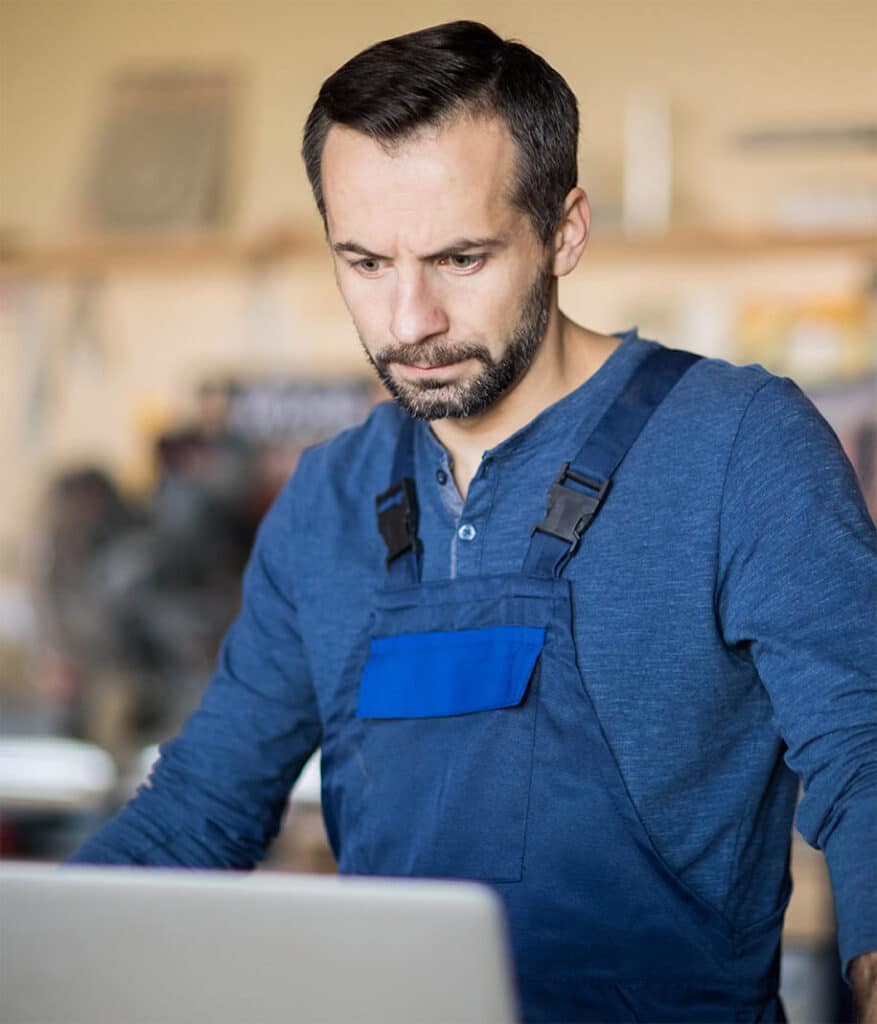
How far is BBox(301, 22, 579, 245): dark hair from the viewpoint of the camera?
3.93ft

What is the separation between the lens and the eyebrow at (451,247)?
1.20 metres

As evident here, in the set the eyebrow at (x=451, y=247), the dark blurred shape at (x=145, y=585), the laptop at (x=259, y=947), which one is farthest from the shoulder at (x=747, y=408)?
the dark blurred shape at (x=145, y=585)

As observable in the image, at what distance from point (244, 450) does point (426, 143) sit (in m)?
2.37

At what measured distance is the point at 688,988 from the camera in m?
1.22

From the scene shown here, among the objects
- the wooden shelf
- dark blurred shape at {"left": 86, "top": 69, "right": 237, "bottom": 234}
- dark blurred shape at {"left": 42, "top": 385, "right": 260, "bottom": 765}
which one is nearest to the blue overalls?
dark blurred shape at {"left": 42, "top": 385, "right": 260, "bottom": 765}

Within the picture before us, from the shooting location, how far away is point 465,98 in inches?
47.6

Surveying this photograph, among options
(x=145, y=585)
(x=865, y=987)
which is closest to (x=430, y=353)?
(x=865, y=987)

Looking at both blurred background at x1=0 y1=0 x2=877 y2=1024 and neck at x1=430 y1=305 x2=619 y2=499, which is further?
blurred background at x1=0 y1=0 x2=877 y2=1024

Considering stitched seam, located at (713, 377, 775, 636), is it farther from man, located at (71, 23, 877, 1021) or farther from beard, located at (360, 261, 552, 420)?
beard, located at (360, 261, 552, 420)

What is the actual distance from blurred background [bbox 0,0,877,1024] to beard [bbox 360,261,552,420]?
6.18 ft

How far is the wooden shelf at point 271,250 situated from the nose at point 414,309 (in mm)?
2262

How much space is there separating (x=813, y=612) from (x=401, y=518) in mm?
423

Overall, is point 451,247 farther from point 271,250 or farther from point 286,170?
point 286,170

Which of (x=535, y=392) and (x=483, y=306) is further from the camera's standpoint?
(x=535, y=392)
